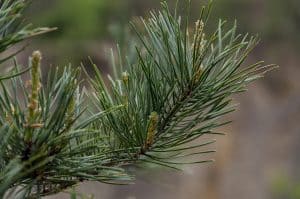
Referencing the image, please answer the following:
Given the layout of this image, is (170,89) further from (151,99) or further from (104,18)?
(104,18)

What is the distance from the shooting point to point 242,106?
4.14 meters

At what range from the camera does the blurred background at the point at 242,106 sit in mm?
3619

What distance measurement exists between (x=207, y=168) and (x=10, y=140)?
→ 10.9ft

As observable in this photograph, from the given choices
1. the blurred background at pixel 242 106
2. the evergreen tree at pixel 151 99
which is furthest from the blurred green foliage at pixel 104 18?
the evergreen tree at pixel 151 99

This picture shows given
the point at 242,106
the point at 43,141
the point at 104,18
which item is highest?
the point at 104,18

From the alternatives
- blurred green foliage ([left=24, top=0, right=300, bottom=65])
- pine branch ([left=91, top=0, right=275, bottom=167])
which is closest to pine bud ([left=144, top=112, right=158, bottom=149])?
pine branch ([left=91, top=0, right=275, bottom=167])

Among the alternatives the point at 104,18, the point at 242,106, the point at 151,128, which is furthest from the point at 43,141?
the point at 242,106

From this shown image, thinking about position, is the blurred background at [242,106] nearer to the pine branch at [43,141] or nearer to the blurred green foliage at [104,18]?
the blurred green foliage at [104,18]

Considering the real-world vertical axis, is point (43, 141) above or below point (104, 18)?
below

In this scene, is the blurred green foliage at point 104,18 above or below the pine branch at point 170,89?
above

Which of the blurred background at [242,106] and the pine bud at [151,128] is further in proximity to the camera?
the blurred background at [242,106]

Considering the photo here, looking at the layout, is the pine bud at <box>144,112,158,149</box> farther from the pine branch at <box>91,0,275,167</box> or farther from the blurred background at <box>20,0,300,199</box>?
the blurred background at <box>20,0,300,199</box>

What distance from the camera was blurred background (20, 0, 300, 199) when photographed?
3619 mm

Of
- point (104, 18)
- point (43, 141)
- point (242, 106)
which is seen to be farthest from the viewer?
point (242, 106)
